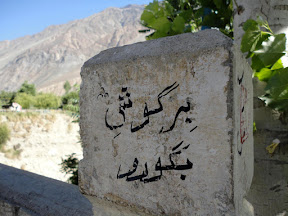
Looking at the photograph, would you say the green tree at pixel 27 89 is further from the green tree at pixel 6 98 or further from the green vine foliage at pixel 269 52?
the green vine foliage at pixel 269 52

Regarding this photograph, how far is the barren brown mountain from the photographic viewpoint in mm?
83275

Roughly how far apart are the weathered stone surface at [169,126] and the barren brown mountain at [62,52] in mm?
69664

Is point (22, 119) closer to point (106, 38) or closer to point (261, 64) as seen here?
point (261, 64)

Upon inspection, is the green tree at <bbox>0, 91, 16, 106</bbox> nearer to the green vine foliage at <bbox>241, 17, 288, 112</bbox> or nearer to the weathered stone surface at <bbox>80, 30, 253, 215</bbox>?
the weathered stone surface at <bbox>80, 30, 253, 215</bbox>

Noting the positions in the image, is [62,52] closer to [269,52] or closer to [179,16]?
[179,16]

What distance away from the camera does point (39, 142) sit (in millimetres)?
15766

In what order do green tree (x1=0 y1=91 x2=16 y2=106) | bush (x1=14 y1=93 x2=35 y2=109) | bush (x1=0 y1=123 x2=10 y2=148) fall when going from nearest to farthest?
bush (x1=0 y1=123 x2=10 y2=148) → bush (x1=14 y1=93 x2=35 y2=109) → green tree (x1=0 y1=91 x2=16 y2=106)

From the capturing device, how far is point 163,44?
3.34 ft

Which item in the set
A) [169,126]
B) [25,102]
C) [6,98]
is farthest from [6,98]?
[169,126]

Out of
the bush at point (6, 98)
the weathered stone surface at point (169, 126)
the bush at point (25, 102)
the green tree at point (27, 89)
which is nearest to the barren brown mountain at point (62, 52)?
the green tree at point (27, 89)

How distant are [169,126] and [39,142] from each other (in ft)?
53.6

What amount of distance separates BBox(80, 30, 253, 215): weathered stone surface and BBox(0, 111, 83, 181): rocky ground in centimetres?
1245

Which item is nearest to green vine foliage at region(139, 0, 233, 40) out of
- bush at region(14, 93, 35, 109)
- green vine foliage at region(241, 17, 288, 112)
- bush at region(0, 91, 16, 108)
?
green vine foliage at region(241, 17, 288, 112)

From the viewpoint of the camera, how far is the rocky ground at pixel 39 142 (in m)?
13.5
